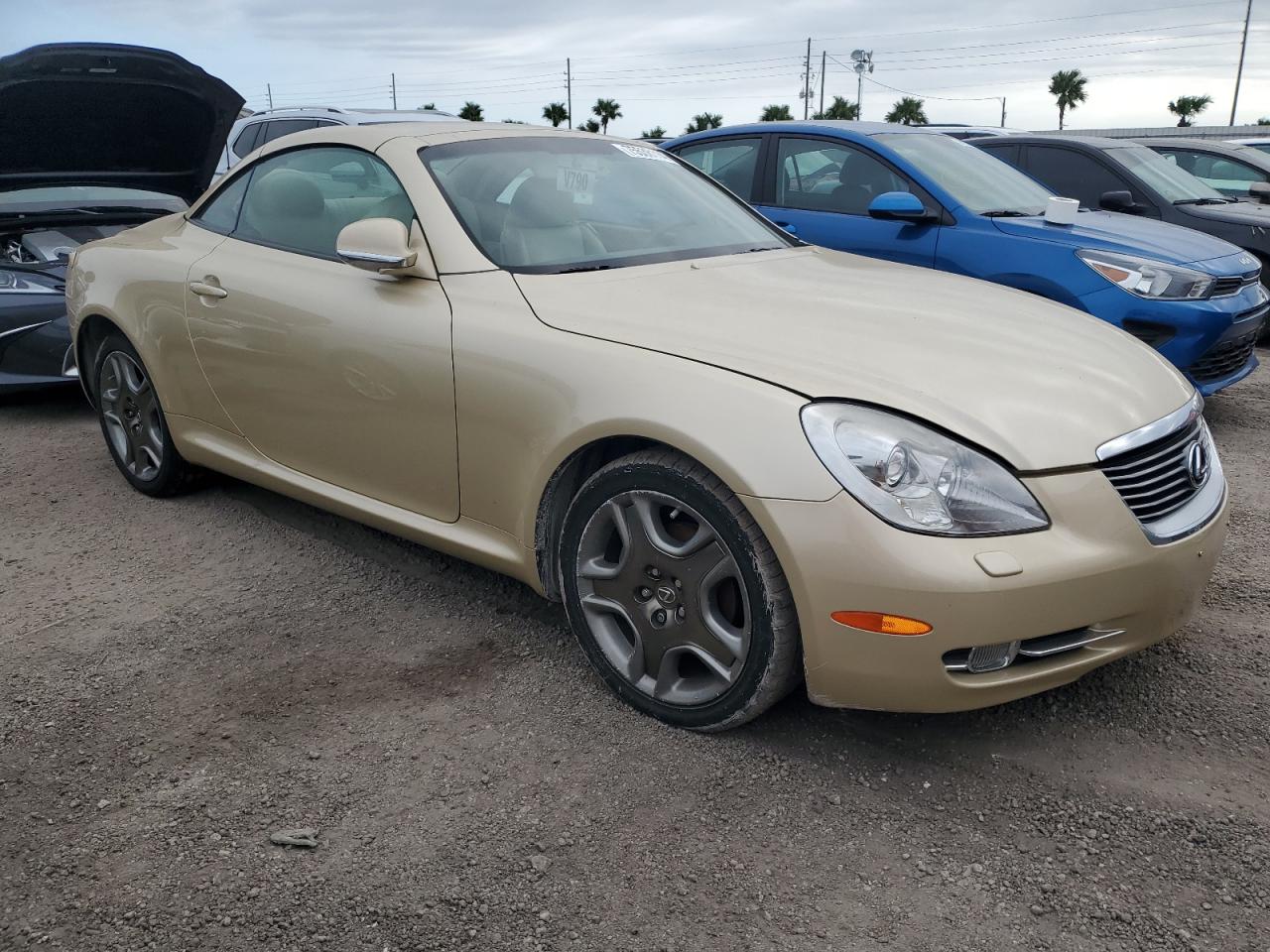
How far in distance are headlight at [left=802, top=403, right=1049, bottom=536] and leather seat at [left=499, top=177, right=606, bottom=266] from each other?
117 centimetres

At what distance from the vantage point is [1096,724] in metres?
2.77

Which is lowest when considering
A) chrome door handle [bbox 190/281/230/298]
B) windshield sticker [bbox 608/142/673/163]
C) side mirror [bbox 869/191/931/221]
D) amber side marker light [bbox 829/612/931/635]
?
amber side marker light [bbox 829/612/931/635]

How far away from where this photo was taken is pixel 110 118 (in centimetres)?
523

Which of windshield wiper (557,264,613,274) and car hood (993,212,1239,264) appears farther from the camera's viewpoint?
car hood (993,212,1239,264)

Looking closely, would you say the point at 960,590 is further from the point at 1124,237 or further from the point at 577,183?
the point at 1124,237

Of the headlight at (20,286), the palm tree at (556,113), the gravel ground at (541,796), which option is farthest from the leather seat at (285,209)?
the palm tree at (556,113)

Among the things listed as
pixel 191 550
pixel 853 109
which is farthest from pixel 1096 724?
pixel 853 109

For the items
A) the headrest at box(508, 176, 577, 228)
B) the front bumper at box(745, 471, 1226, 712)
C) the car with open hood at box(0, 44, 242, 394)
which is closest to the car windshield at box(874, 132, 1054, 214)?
the headrest at box(508, 176, 577, 228)

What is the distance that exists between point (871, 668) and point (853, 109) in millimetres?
68163

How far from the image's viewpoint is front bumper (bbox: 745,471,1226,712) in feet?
7.41

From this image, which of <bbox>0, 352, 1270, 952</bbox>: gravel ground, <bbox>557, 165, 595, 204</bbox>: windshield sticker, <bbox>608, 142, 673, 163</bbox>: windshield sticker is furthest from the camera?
<bbox>608, 142, 673, 163</bbox>: windshield sticker

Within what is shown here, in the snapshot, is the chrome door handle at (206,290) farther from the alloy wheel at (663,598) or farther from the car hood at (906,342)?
the alloy wheel at (663,598)

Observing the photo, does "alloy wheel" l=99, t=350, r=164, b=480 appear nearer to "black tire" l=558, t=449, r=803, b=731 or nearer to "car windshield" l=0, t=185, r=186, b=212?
"car windshield" l=0, t=185, r=186, b=212

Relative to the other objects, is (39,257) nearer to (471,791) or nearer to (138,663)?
(138,663)
